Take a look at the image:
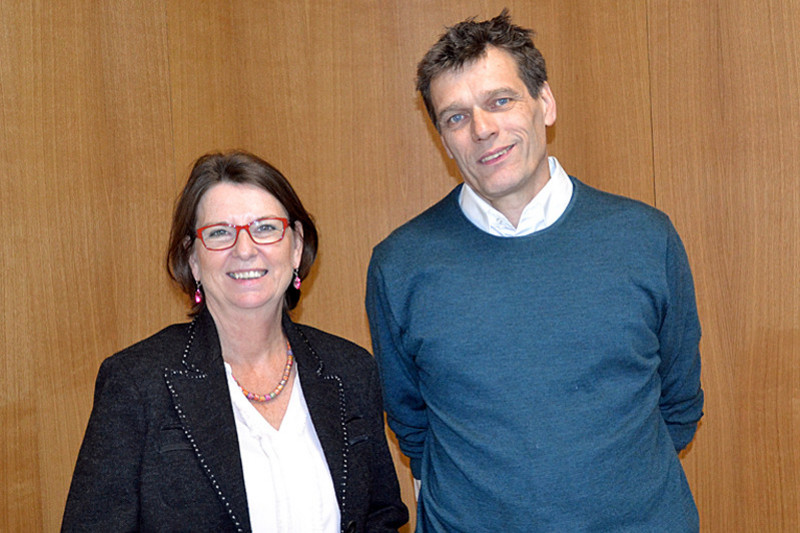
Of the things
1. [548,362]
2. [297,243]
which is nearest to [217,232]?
[297,243]

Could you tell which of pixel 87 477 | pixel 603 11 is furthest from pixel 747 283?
pixel 87 477

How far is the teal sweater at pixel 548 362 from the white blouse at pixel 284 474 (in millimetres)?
266

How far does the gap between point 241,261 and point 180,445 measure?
0.43m

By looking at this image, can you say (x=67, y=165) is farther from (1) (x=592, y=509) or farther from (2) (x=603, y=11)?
(2) (x=603, y=11)

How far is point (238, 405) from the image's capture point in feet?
6.35

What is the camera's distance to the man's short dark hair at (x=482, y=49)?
202 cm

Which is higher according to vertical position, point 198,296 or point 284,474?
point 198,296

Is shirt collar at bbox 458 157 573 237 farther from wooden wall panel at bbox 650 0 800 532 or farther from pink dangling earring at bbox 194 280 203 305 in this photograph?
wooden wall panel at bbox 650 0 800 532

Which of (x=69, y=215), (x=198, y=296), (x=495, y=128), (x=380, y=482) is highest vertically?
(x=495, y=128)

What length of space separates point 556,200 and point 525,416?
0.53m

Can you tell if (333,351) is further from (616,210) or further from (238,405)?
(616,210)

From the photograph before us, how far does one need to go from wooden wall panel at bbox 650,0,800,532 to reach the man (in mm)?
561

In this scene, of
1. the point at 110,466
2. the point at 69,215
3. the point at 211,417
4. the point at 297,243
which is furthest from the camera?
the point at 69,215

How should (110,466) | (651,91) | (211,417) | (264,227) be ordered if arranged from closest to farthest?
(110,466) → (211,417) → (264,227) → (651,91)
